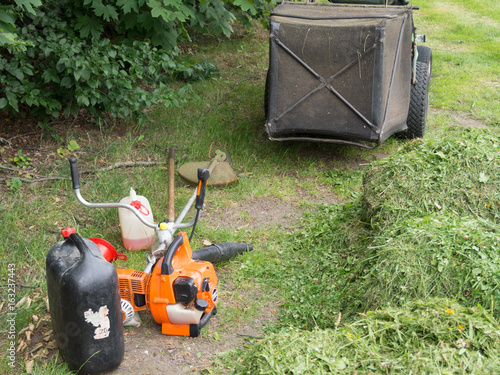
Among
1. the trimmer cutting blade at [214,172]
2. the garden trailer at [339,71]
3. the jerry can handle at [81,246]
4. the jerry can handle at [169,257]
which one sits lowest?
the trimmer cutting blade at [214,172]

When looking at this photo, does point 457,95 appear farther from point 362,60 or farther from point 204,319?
point 204,319

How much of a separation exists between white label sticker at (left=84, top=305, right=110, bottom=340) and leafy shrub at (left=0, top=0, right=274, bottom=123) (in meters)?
2.84

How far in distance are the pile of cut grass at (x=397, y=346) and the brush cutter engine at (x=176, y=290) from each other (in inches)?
25.4

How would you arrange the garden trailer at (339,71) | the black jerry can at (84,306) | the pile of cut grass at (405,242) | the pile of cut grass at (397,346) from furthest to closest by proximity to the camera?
the garden trailer at (339,71) → the pile of cut grass at (405,242) → the black jerry can at (84,306) → the pile of cut grass at (397,346)

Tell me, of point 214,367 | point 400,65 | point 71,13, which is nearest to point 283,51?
point 400,65

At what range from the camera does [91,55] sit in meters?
5.10

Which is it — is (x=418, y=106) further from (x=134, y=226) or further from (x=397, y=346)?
(x=397, y=346)

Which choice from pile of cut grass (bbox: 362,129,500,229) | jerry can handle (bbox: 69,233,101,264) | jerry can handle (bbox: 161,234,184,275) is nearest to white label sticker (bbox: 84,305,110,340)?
jerry can handle (bbox: 69,233,101,264)

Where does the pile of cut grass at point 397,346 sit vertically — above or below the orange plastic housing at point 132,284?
above

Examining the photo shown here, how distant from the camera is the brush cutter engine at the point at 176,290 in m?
3.11

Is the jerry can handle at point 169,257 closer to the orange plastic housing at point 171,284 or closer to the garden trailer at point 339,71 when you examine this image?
the orange plastic housing at point 171,284

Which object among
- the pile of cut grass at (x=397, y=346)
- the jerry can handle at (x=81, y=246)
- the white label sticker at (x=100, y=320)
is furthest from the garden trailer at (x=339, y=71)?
the white label sticker at (x=100, y=320)

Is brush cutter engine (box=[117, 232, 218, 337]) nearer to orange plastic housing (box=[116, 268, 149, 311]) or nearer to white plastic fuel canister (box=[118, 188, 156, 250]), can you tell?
orange plastic housing (box=[116, 268, 149, 311])

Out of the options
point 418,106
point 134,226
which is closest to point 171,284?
point 134,226
